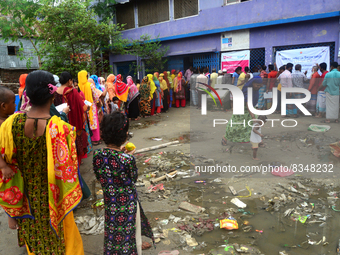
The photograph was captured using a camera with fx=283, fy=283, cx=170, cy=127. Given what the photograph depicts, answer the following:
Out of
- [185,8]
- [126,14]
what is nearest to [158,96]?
[185,8]

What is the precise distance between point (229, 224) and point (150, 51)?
13173 mm

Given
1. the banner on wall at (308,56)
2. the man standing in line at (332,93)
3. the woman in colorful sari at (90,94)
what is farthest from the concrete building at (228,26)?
the woman in colorful sari at (90,94)

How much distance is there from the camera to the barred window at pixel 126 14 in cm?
1678

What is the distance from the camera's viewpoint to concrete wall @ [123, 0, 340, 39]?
10438mm

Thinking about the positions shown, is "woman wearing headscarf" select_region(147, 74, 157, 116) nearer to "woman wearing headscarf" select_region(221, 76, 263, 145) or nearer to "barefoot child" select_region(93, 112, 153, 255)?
"woman wearing headscarf" select_region(221, 76, 263, 145)

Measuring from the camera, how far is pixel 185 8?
1432 cm

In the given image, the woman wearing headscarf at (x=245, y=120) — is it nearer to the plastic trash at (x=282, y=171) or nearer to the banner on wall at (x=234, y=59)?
the plastic trash at (x=282, y=171)

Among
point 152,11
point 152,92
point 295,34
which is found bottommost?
point 152,92

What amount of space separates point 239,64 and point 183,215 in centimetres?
1028

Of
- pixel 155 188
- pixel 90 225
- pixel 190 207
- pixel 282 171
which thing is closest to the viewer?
pixel 90 225

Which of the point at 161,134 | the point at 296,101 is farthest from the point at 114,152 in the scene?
the point at 161,134

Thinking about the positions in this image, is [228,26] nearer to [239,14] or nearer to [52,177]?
[239,14]

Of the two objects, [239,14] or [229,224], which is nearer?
[229,224]

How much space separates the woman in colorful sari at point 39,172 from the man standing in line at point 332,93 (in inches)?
317
